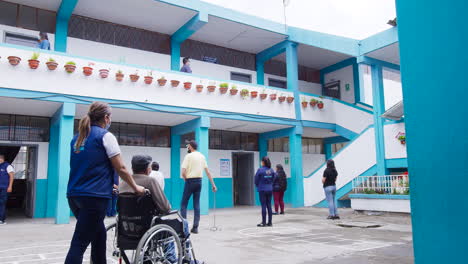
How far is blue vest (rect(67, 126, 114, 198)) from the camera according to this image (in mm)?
3156

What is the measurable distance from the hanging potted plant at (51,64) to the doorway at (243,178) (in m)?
8.45

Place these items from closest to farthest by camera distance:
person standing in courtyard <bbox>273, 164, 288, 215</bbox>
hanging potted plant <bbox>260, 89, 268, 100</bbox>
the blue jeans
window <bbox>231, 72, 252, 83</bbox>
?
the blue jeans → person standing in courtyard <bbox>273, 164, 288, 215</bbox> → hanging potted plant <bbox>260, 89, 268, 100</bbox> → window <bbox>231, 72, 252, 83</bbox>

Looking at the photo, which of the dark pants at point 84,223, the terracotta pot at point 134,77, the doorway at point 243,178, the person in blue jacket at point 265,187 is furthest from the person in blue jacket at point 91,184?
the doorway at point 243,178

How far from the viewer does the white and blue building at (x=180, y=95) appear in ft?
33.9

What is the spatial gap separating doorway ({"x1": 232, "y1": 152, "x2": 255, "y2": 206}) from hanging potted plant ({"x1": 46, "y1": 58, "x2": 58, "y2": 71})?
845cm

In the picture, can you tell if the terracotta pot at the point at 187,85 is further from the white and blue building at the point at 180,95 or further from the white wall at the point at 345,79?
the white wall at the point at 345,79

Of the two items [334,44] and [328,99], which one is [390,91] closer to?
[328,99]

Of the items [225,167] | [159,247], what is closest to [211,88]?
[225,167]

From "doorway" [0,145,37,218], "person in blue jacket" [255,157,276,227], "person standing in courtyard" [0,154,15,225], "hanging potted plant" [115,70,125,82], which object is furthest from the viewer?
"doorway" [0,145,37,218]

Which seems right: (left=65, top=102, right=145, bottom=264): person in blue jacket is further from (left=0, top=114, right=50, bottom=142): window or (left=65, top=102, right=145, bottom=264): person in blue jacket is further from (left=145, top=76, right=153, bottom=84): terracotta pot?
(left=0, top=114, right=50, bottom=142): window

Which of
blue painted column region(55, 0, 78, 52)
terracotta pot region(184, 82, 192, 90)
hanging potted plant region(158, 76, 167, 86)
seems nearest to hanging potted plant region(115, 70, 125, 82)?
hanging potted plant region(158, 76, 167, 86)

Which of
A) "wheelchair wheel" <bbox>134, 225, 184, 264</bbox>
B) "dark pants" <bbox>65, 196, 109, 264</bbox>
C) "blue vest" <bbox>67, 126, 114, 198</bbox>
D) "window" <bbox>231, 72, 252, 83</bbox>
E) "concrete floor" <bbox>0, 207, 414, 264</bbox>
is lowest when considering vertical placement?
"concrete floor" <bbox>0, 207, 414, 264</bbox>

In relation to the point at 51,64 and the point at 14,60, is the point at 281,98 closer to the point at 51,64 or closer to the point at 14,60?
the point at 51,64

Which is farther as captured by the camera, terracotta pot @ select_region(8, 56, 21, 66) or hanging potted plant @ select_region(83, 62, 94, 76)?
hanging potted plant @ select_region(83, 62, 94, 76)
